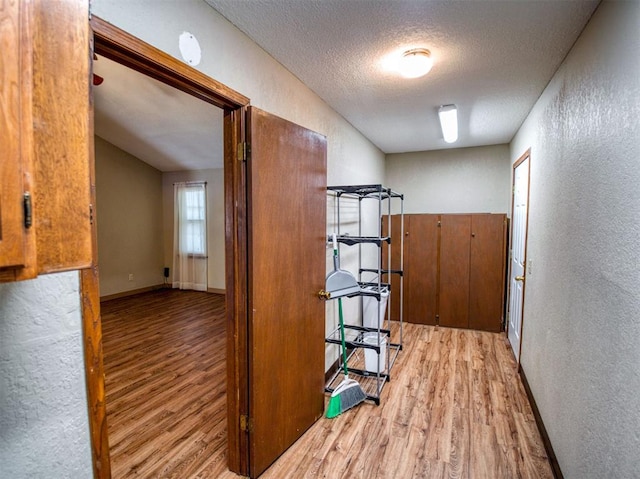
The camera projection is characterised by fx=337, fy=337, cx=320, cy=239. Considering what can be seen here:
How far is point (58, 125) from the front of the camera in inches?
25.4

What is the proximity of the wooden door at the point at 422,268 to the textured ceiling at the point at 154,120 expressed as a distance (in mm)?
2898

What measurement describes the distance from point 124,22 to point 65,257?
3.17 feet

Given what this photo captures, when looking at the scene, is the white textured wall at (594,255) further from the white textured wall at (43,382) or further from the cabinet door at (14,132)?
the white textured wall at (43,382)

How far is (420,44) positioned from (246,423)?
229cm

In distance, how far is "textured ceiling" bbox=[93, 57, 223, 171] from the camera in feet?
12.4

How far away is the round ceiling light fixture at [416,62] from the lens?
195 centimetres

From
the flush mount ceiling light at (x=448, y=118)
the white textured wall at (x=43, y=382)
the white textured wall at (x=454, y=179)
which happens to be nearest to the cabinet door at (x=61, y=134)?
the white textured wall at (x=43, y=382)

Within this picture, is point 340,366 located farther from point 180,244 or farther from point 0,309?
point 180,244

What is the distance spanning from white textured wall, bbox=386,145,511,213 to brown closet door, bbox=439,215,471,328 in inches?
20.4

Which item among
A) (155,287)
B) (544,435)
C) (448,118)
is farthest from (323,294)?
(155,287)

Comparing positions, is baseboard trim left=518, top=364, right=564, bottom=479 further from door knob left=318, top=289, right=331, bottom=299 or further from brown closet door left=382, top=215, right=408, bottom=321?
brown closet door left=382, top=215, right=408, bottom=321

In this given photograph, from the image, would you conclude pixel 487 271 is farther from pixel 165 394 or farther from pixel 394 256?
pixel 165 394

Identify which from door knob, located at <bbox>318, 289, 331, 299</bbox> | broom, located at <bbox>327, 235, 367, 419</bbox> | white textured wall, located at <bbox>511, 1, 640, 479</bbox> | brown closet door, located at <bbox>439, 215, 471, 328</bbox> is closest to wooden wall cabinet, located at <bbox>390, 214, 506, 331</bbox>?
brown closet door, located at <bbox>439, 215, 471, 328</bbox>

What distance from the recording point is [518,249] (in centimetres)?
350
